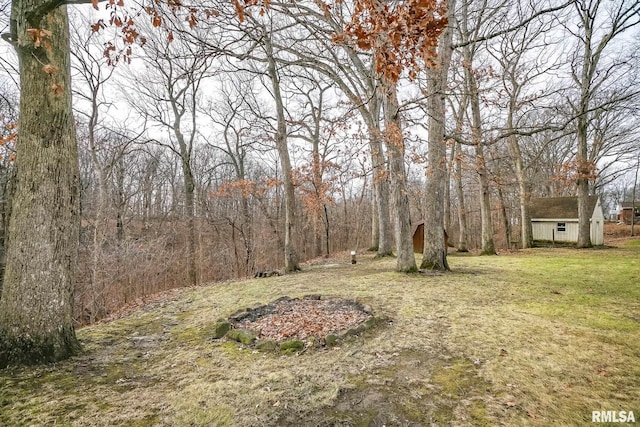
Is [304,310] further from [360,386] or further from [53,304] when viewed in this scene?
[53,304]

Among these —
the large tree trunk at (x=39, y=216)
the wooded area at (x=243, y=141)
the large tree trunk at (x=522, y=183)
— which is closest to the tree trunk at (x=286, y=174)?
the wooded area at (x=243, y=141)

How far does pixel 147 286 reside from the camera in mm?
8750

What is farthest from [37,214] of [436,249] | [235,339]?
[436,249]

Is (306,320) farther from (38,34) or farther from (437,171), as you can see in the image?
(437,171)

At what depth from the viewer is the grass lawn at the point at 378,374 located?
2.22 metres

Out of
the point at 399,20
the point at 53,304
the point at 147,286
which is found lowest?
the point at 147,286

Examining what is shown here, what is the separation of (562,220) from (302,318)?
20.4 m

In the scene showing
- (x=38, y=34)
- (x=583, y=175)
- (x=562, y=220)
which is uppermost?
(x=583, y=175)

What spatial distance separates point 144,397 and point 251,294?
12.4 ft

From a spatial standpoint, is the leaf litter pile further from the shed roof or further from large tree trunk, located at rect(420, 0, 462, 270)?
the shed roof

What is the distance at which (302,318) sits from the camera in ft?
14.0

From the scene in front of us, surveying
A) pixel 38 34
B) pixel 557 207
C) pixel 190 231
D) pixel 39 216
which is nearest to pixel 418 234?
pixel 190 231

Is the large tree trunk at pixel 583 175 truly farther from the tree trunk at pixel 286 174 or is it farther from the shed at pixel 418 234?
the tree trunk at pixel 286 174

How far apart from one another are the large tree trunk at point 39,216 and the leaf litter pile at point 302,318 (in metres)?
2.07
